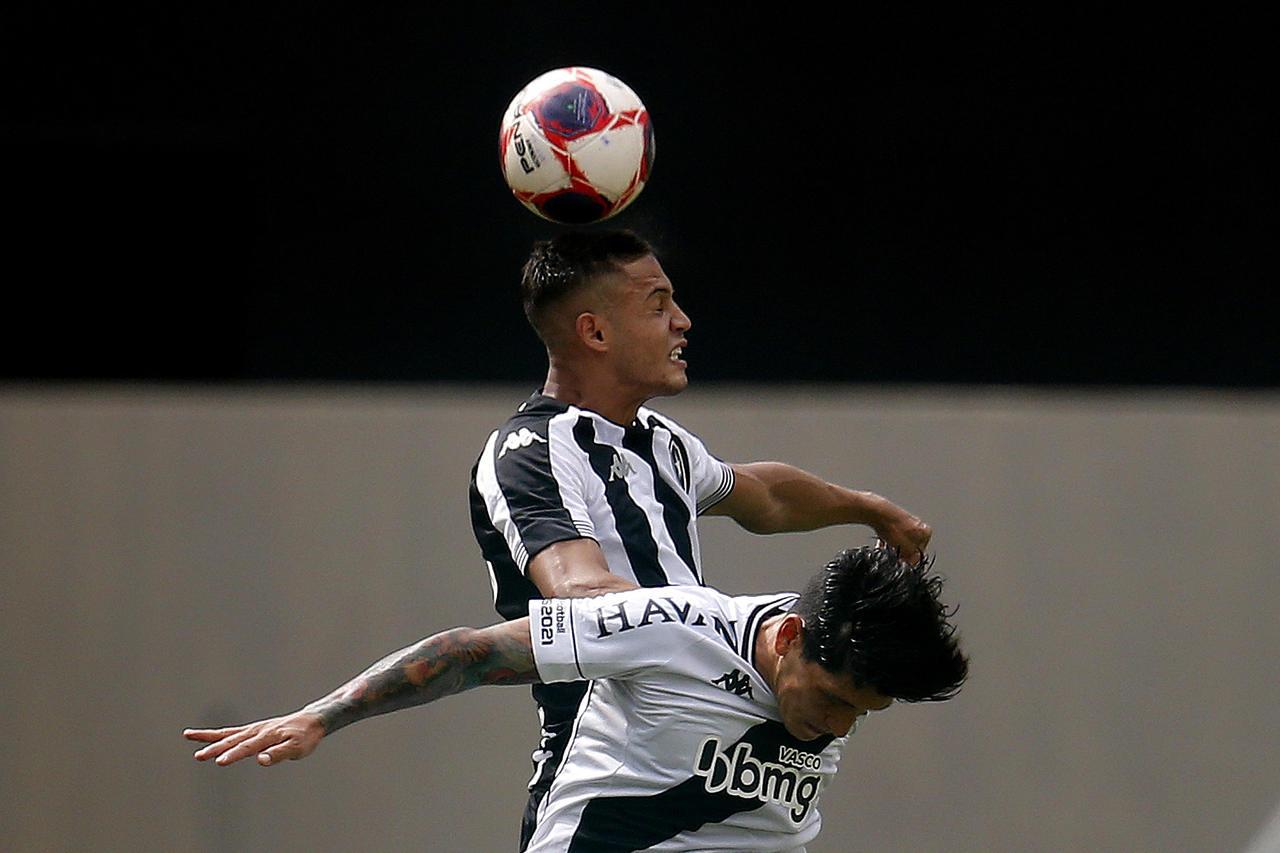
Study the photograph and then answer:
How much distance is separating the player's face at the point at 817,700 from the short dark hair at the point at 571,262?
1203 mm

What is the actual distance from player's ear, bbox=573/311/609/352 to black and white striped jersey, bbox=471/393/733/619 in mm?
143

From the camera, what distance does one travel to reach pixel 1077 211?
6574 millimetres

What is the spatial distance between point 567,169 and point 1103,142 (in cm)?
332

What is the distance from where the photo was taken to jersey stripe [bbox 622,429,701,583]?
12.6ft

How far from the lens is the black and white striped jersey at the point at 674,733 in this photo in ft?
9.93

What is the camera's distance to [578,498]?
3.60 m

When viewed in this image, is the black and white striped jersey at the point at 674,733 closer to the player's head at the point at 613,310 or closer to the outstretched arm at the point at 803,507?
the player's head at the point at 613,310

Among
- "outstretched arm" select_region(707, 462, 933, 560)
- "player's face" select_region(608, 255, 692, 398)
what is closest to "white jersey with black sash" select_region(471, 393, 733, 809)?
"player's face" select_region(608, 255, 692, 398)

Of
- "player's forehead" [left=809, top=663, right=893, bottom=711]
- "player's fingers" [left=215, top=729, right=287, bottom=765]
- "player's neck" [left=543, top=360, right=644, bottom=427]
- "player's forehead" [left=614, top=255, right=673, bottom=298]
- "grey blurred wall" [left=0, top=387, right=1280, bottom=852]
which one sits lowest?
"grey blurred wall" [left=0, top=387, right=1280, bottom=852]

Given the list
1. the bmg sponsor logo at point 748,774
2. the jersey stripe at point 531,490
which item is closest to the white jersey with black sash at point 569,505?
the jersey stripe at point 531,490

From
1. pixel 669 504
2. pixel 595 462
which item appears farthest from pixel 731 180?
pixel 595 462

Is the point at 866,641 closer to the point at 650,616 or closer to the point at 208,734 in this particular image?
the point at 650,616

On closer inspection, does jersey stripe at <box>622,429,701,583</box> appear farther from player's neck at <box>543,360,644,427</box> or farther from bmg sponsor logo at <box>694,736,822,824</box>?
bmg sponsor logo at <box>694,736,822,824</box>

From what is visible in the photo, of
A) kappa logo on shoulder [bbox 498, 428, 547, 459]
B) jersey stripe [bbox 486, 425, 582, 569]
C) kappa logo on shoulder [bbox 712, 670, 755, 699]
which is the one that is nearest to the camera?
kappa logo on shoulder [bbox 712, 670, 755, 699]
